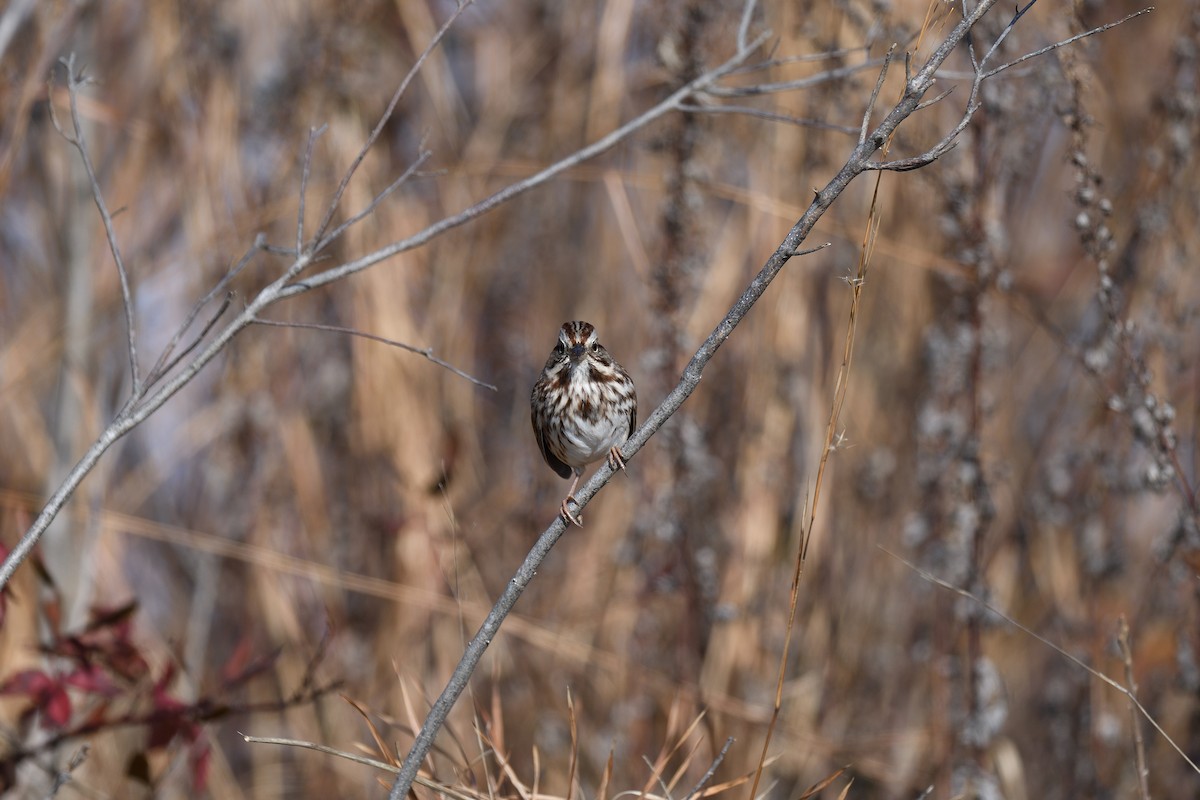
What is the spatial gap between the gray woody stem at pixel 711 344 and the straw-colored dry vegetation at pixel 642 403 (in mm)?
1423

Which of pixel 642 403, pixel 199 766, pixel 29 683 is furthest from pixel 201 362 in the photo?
pixel 642 403

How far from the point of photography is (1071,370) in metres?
4.33

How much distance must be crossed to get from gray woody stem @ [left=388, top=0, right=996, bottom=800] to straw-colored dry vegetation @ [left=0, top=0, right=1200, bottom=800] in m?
1.42

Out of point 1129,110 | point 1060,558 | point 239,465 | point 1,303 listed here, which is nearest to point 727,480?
point 1060,558

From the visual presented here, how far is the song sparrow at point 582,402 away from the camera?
9.48ft

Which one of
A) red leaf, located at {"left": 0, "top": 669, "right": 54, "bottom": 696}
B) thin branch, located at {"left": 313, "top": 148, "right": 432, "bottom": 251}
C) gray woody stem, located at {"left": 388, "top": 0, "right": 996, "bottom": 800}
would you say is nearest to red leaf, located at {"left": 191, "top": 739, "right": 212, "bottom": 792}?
red leaf, located at {"left": 0, "top": 669, "right": 54, "bottom": 696}

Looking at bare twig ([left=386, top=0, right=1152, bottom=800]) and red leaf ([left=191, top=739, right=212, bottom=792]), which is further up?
bare twig ([left=386, top=0, right=1152, bottom=800])

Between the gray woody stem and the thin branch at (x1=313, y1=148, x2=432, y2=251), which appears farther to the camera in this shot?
the thin branch at (x1=313, y1=148, x2=432, y2=251)

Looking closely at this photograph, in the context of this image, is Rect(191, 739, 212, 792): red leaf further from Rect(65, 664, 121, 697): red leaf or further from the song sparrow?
the song sparrow

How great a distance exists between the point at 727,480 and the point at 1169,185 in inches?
65.6

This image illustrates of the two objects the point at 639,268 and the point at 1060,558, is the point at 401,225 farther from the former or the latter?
the point at 1060,558

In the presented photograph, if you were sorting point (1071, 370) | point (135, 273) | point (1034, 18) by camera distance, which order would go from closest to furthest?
point (1034, 18) → point (135, 273) → point (1071, 370)

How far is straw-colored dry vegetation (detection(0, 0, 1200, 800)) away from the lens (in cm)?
339

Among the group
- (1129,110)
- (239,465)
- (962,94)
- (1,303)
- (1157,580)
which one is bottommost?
(239,465)
